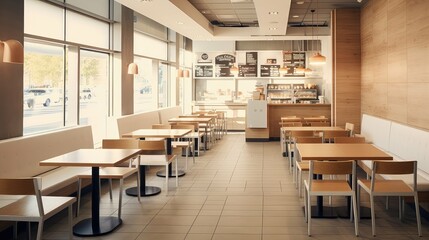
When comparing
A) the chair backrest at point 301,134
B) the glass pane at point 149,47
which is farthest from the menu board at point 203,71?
the chair backrest at point 301,134

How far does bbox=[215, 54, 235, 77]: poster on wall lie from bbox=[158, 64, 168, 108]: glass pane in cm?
295

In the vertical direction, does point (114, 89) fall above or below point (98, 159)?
above

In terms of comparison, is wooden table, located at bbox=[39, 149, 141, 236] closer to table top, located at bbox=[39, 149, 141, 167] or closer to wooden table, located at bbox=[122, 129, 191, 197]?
table top, located at bbox=[39, 149, 141, 167]

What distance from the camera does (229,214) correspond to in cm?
476

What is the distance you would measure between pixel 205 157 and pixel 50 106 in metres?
3.48

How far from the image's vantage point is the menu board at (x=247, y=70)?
48.6 feet

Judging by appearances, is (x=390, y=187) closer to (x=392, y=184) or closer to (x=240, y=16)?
(x=392, y=184)

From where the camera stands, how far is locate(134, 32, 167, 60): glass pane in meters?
10.0

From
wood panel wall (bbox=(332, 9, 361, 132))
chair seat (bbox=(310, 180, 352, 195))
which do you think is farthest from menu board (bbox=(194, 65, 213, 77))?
chair seat (bbox=(310, 180, 352, 195))

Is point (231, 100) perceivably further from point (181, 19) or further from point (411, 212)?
point (411, 212)

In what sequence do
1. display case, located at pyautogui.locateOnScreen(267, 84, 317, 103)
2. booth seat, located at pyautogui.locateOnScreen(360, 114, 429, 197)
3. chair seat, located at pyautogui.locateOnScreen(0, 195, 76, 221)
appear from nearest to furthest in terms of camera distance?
chair seat, located at pyautogui.locateOnScreen(0, 195, 76, 221) → booth seat, located at pyautogui.locateOnScreen(360, 114, 429, 197) → display case, located at pyautogui.locateOnScreen(267, 84, 317, 103)

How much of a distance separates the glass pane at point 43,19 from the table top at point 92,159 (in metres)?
→ 2.20

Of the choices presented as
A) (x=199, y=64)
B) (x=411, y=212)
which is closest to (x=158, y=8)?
(x=411, y=212)

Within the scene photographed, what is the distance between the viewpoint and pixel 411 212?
4.80 m
